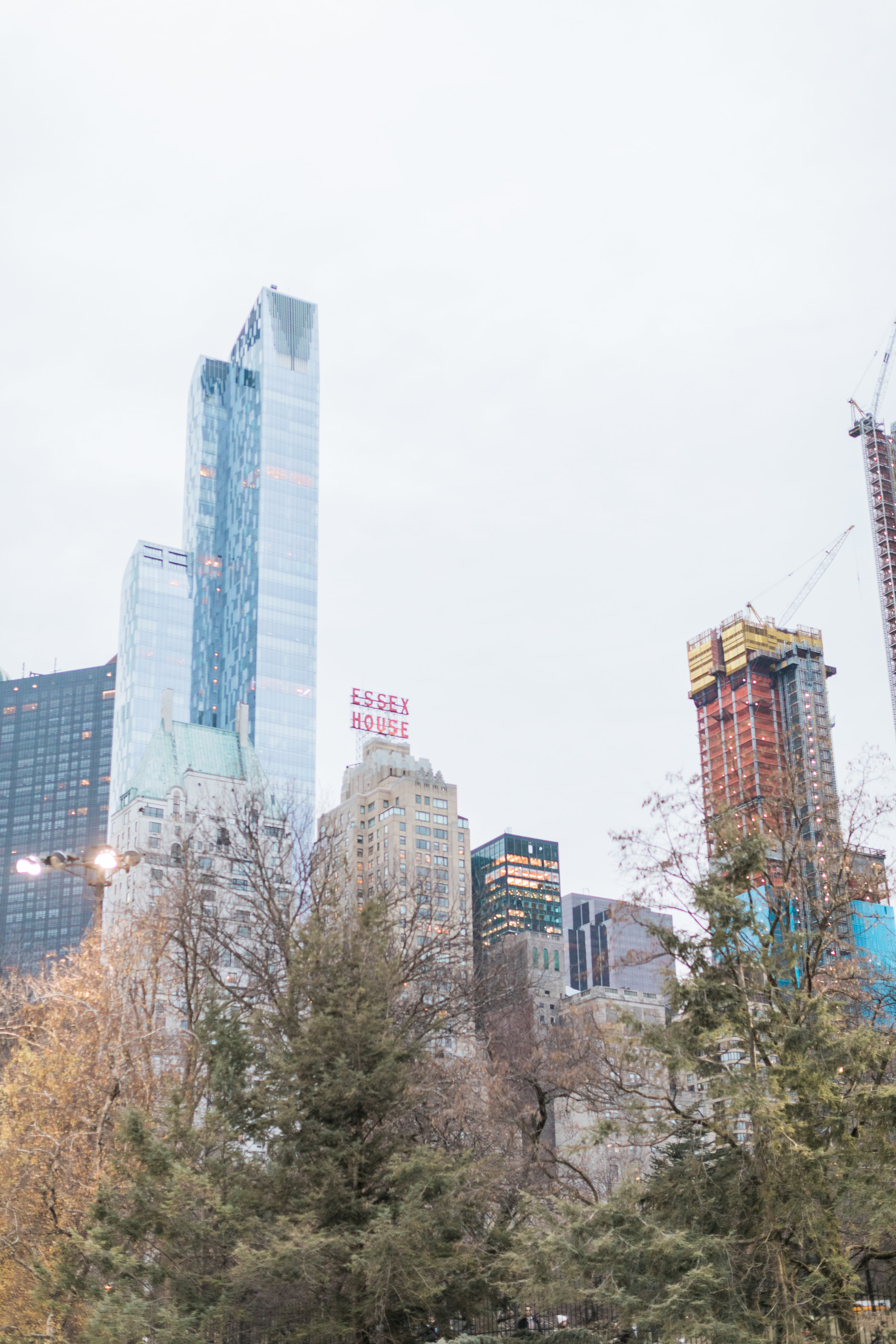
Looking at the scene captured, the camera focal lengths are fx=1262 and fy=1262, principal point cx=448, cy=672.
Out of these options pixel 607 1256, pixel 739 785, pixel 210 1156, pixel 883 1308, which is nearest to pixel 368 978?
pixel 210 1156

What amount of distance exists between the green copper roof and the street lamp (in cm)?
12957

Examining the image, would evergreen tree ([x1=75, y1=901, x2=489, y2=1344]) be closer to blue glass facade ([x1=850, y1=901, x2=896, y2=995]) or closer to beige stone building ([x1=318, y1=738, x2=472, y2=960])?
blue glass facade ([x1=850, y1=901, x2=896, y2=995])

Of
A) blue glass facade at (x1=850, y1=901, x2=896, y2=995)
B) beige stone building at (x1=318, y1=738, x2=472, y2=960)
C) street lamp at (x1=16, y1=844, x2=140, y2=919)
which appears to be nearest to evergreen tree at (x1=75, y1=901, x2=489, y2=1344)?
street lamp at (x1=16, y1=844, x2=140, y2=919)

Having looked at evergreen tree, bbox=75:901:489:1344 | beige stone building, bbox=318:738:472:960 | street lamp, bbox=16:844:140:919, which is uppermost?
beige stone building, bbox=318:738:472:960

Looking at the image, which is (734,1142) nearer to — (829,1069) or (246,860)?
(829,1069)

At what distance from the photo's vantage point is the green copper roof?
152m

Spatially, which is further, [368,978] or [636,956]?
[636,956]

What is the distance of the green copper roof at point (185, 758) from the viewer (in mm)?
152375

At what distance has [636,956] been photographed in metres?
24.1

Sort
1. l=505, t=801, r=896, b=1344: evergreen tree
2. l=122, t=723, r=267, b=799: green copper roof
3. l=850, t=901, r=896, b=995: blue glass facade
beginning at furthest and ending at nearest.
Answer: l=122, t=723, r=267, b=799: green copper roof
l=850, t=901, r=896, b=995: blue glass facade
l=505, t=801, r=896, b=1344: evergreen tree

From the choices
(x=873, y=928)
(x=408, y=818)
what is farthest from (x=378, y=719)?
(x=873, y=928)

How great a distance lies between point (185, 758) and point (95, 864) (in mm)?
140772

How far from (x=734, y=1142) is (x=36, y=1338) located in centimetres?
1288

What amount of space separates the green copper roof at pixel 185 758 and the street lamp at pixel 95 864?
130 metres
